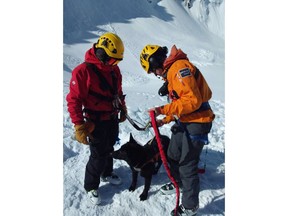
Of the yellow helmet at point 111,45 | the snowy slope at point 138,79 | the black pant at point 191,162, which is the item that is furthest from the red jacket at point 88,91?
the snowy slope at point 138,79

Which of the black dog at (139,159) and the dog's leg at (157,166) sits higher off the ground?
the black dog at (139,159)

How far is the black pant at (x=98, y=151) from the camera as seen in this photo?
384cm

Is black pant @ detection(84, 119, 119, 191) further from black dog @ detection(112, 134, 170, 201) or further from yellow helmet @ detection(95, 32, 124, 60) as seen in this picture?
yellow helmet @ detection(95, 32, 124, 60)

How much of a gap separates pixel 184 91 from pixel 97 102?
1.09 m

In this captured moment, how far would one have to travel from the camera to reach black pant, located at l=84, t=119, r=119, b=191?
3.84m

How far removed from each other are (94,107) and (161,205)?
148 centimetres

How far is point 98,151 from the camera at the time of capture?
3.86m

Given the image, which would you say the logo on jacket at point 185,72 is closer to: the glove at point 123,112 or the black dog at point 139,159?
the glove at point 123,112

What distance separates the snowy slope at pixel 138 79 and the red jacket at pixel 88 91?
109cm

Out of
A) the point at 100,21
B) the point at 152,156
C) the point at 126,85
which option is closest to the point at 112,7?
the point at 100,21

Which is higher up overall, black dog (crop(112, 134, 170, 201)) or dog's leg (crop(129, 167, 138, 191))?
black dog (crop(112, 134, 170, 201))

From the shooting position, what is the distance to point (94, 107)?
12.4ft

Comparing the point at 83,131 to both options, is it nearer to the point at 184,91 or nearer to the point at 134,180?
the point at 134,180

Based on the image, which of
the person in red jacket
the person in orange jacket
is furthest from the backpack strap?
the person in orange jacket
